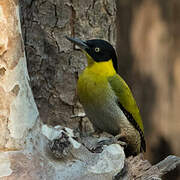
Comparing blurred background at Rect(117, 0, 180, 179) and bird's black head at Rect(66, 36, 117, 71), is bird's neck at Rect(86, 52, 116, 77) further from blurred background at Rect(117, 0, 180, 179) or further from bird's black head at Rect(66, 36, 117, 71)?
blurred background at Rect(117, 0, 180, 179)

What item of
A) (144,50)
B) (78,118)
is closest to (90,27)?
(78,118)

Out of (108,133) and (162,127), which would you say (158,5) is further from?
(108,133)

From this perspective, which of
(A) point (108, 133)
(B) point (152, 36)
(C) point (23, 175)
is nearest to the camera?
(C) point (23, 175)

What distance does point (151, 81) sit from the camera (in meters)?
9.29

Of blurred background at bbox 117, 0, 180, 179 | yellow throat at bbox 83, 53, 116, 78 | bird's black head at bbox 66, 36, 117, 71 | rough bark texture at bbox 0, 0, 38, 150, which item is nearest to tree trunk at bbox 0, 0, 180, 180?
rough bark texture at bbox 0, 0, 38, 150

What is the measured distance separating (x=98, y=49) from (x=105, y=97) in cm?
55

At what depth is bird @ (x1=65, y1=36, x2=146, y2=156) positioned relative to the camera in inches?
213

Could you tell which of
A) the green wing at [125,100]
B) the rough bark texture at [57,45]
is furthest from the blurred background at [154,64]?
the green wing at [125,100]

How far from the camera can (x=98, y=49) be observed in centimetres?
558

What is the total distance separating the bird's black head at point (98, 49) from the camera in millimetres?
5516

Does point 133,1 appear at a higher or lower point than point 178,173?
higher

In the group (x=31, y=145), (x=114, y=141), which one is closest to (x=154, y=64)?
(x=114, y=141)

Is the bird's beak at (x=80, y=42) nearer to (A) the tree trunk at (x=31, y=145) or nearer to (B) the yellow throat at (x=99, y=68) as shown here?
(B) the yellow throat at (x=99, y=68)

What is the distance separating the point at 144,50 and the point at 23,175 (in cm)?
553
